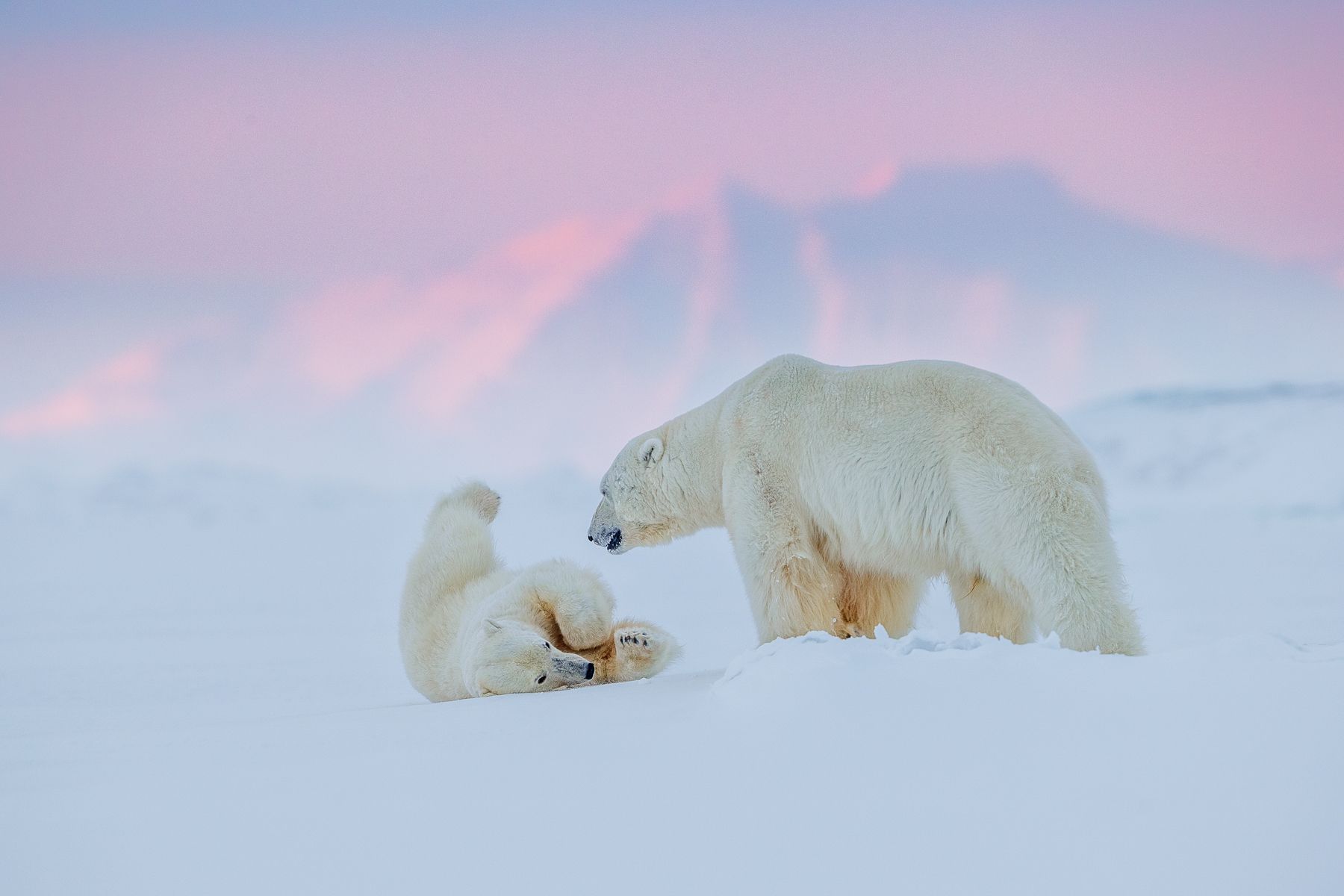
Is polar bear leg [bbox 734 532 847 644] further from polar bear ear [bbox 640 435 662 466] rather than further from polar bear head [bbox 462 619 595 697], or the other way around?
polar bear ear [bbox 640 435 662 466]

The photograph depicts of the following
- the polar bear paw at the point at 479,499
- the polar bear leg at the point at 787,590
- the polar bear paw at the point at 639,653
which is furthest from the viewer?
the polar bear paw at the point at 479,499

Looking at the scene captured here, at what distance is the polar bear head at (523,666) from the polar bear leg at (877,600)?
136cm

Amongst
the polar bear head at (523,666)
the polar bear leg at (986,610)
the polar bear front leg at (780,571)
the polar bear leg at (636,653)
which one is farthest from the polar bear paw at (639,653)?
the polar bear leg at (986,610)

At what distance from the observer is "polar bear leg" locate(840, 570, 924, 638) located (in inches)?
224

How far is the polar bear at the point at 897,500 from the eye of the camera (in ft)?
14.6

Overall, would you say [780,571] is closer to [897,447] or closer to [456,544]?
[897,447]

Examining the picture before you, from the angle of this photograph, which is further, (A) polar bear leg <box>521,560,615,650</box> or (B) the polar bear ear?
(B) the polar bear ear

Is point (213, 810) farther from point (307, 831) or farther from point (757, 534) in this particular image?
point (757, 534)

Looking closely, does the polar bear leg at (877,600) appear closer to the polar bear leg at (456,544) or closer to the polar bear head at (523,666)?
the polar bear head at (523,666)

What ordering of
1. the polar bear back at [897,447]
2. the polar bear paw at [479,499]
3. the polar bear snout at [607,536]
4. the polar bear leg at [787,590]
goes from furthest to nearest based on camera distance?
the polar bear paw at [479,499], the polar bear snout at [607,536], the polar bear leg at [787,590], the polar bear back at [897,447]

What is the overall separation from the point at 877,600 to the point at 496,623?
74.6 inches

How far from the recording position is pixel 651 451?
250 inches

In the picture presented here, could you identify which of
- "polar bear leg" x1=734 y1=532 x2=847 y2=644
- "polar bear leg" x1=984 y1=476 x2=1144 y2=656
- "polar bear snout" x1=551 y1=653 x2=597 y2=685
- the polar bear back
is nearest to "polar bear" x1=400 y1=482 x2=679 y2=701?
"polar bear snout" x1=551 y1=653 x2=597 y2=685

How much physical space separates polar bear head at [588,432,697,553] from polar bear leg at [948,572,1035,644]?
1.68m
